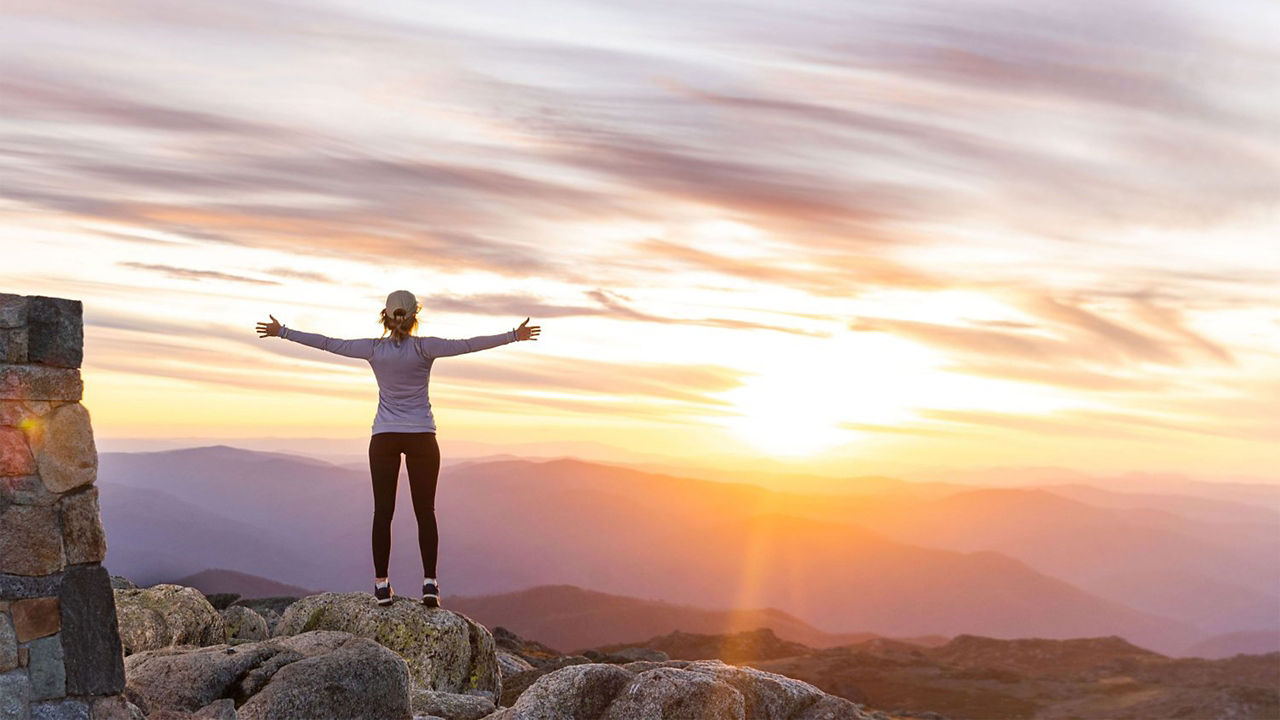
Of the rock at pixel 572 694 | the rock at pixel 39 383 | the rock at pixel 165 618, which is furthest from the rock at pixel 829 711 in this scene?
the rock at pixel 165 618

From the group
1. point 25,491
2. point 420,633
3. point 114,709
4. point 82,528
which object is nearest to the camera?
point 25,491

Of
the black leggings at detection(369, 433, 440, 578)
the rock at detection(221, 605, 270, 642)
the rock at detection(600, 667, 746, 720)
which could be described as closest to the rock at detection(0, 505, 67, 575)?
the black leggings at detection(369, 433, 440, 578)

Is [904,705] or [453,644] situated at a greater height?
[453,644]

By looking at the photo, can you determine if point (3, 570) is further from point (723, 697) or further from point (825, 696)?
point (825, 696)

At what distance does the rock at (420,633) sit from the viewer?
1661 centimetres

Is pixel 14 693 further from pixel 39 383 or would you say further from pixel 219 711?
pixel 39 383

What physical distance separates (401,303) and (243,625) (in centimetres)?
733

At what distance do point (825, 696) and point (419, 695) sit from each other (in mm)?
5090

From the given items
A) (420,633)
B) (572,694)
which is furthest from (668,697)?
(420,633)

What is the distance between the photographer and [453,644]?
17.0 meters

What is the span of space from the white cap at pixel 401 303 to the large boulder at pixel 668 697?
4.36 metres

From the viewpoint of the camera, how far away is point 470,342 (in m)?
13.6

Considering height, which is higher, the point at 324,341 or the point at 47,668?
the point at 324,341

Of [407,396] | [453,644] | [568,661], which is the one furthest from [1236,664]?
[407,396]
